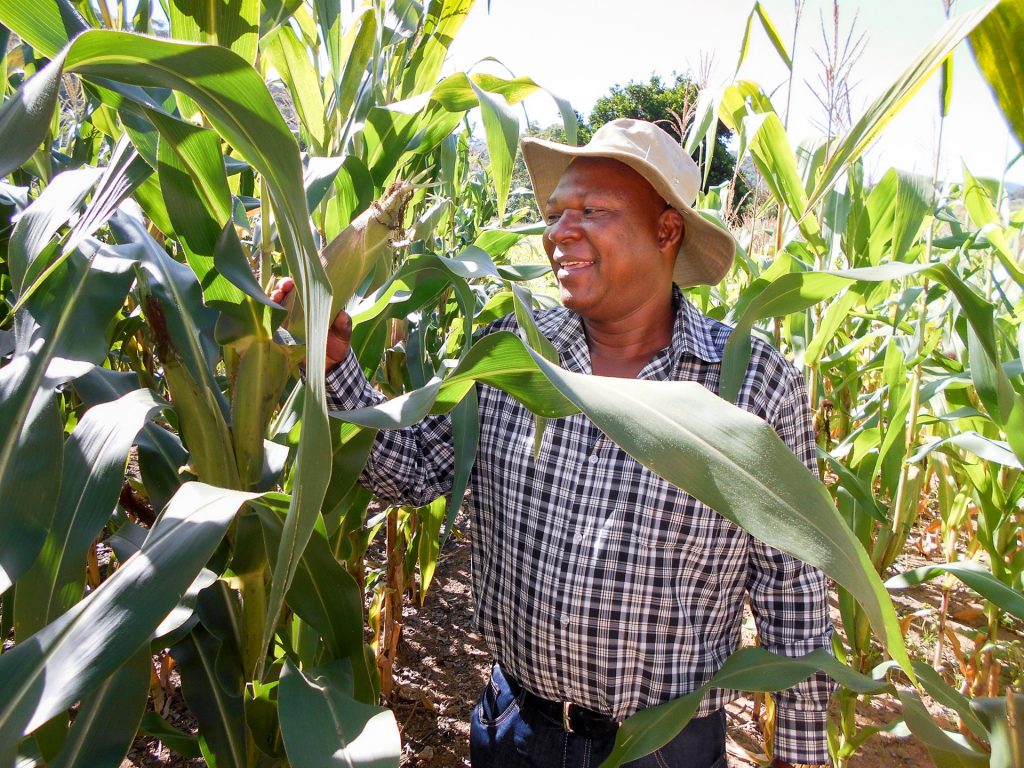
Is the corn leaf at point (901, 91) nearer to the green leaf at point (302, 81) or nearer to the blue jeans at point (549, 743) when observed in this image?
the green leaf at point (302, 81)

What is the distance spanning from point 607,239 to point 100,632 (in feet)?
2.97

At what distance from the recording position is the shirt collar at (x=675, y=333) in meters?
1.24

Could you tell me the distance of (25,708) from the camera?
0.53 meters

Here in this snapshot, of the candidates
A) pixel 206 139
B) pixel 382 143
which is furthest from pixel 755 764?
pixel 206 139

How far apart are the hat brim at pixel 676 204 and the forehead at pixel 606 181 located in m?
0.01

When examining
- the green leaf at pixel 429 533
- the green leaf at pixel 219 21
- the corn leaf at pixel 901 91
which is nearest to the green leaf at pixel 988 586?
the corn leaf at pixel 901 91

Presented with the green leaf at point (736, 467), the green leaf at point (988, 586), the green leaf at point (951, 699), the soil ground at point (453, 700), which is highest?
the green leaf at point (736, 467)

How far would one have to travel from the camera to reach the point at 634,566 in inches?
46.6

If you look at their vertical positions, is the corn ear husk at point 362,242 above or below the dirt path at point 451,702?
above

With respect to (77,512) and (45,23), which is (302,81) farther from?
(77,512)

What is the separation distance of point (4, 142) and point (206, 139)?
9.8 inches

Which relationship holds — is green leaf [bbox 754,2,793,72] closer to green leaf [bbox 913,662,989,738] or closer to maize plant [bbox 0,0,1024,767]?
maize plant [bbox 0,0,1024,767]

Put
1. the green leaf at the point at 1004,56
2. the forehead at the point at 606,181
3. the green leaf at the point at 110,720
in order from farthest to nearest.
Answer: the forehead at the point at 606,181 → the green leaf at the point at 110,720 → the green leaf at the point at 1004,56

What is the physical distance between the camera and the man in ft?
3.89
